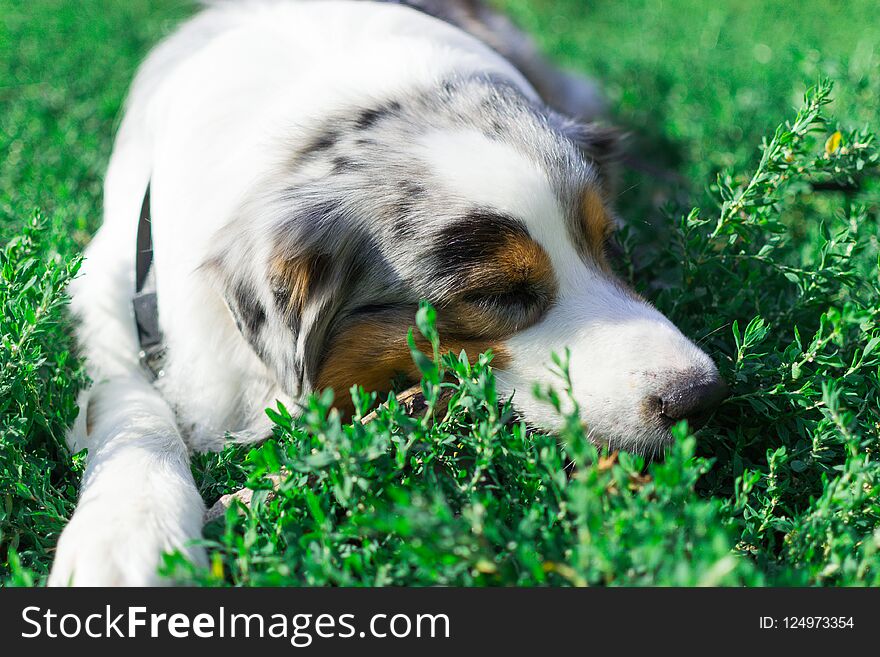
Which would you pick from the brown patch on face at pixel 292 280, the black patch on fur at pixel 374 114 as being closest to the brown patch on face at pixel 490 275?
the brown patch on face at pixel 292 280

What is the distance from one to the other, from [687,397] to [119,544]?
1.37m

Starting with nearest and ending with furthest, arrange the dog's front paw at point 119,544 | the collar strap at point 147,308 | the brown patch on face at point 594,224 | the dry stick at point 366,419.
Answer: the dog's front paw at point 119,544
the dry stick at point 366,419
the brown patch on face at point 594,224
the collar strap at point 147,308

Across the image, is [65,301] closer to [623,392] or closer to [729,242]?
[623,392]

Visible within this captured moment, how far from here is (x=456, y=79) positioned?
9.07 feet

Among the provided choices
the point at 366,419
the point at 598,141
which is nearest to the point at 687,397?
the point at 366,419

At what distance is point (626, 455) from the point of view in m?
1.66

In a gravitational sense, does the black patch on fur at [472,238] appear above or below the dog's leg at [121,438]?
above

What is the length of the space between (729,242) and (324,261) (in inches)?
49.4

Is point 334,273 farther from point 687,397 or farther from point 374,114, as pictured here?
point 687,397

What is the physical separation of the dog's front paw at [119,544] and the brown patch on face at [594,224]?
4.36 feet

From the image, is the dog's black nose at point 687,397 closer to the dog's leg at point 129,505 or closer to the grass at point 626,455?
the grass at point 626,455

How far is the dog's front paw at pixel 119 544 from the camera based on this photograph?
1799 mm

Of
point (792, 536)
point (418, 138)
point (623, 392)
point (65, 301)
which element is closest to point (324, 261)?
point (418, 138)

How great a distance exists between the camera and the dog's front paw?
1799mm
